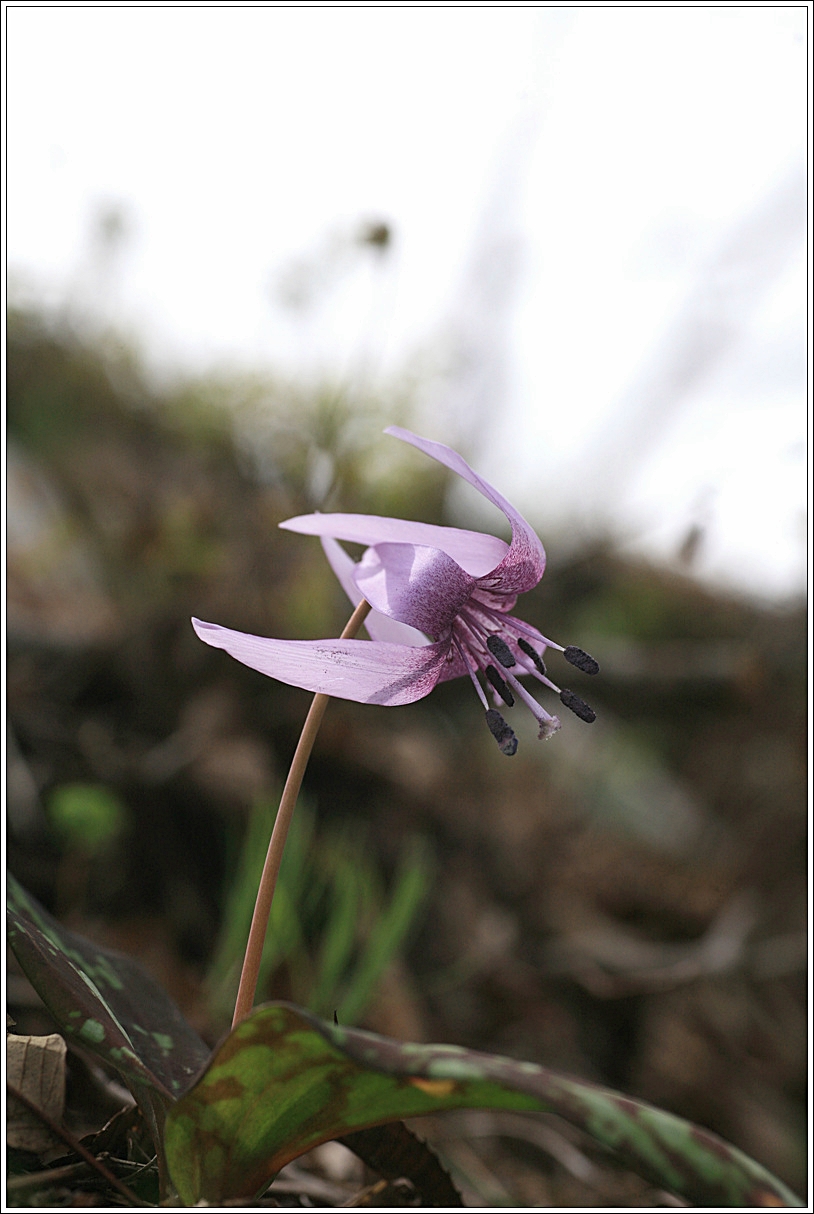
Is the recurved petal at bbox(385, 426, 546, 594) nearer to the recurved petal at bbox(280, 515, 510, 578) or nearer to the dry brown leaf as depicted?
the recurved petal at bbox(280, 515, 510, 578)

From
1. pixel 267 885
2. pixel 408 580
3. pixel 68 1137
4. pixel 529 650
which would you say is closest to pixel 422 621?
pixel 408 580

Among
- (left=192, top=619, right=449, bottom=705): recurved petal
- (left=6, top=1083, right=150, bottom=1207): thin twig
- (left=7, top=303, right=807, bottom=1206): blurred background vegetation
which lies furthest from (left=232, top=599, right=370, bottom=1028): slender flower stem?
(left=7, top=303, right=807, bottom=1206): blurred background vegetation

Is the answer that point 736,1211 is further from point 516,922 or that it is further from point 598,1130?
point 516,922

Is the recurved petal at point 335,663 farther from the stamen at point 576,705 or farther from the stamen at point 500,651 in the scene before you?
the stamen at point 576,705

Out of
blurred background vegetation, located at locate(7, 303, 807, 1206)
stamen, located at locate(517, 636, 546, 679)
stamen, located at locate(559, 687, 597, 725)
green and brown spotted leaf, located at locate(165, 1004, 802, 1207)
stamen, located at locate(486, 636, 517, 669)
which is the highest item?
stamen, located at locate(486, 636, 517, 669)

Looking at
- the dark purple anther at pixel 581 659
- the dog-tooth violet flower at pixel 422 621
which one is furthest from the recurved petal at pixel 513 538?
the dark purple anther at pixel 581 659

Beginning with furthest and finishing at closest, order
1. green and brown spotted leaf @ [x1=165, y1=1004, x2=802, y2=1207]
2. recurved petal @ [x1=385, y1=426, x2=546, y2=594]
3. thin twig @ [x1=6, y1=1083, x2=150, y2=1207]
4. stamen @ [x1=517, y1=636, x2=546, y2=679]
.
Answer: stamen @ [x1=517, y1=636, x2=546, y2=679] → recurved petal @ [x1=385, y1=426, x2=546, y2=594] → thin twig @ [x1=6, y1=1083, x2=150, y2=1207] → green and brown spotted leaf @ [x1=165, y1=1004, x2=802, y2=1207]

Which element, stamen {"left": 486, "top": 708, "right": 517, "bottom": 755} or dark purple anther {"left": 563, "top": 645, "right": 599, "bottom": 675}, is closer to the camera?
stamen {"left": 486, "top": 708, "right": 517, "bottom": 755}

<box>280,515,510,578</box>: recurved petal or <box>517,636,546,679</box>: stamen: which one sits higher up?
<box>280,515,510,578</box>: recurved petal
